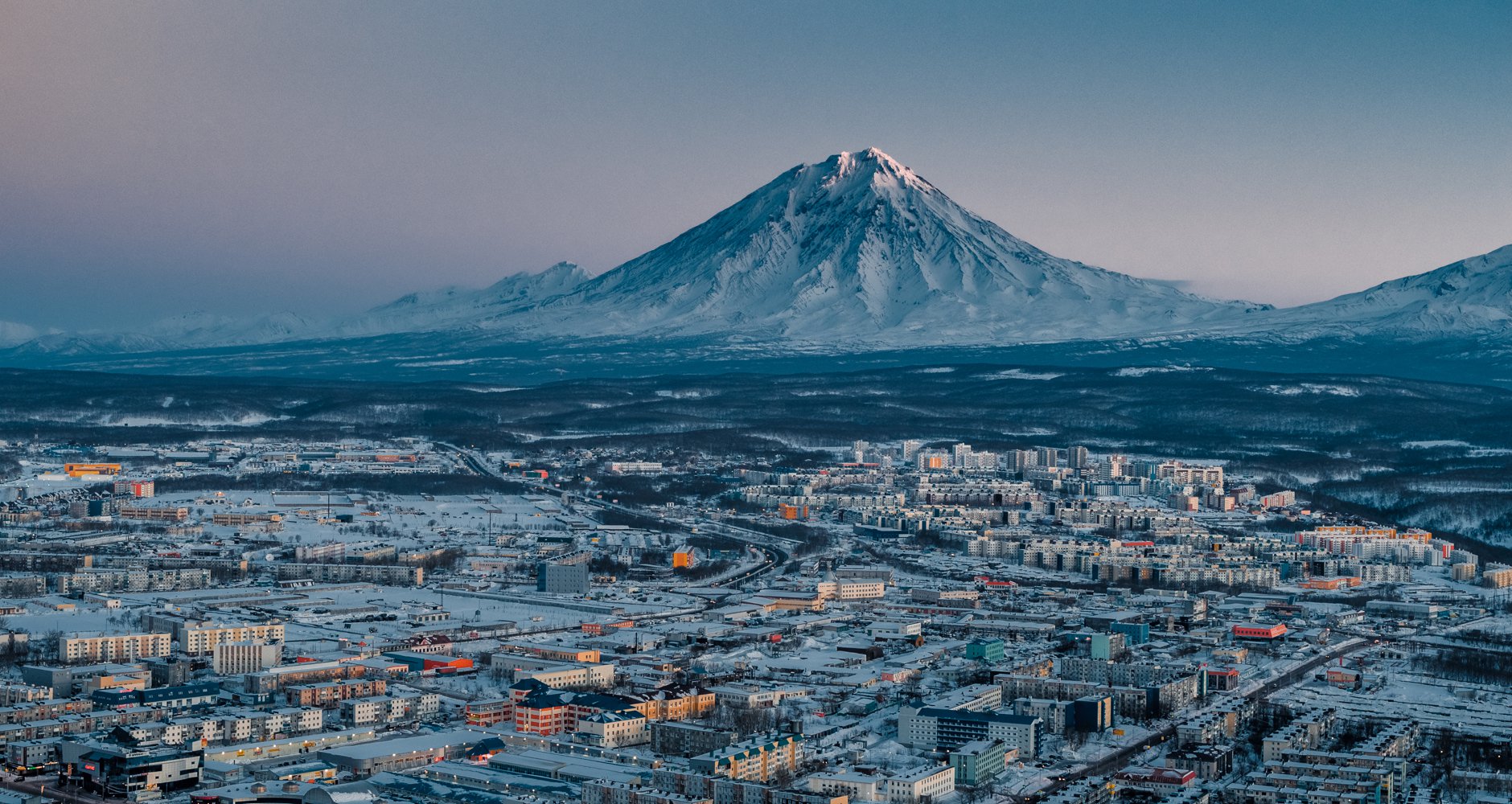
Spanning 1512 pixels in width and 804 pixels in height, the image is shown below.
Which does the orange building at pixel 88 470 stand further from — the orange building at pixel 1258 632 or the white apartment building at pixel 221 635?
the orange building at pixel 1258 632

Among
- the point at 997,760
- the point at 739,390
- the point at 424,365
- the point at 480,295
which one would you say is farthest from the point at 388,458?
the point at 480,295

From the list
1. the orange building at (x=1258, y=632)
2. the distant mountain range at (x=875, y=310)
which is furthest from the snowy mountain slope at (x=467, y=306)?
the orange building at (x=1258, y=632)

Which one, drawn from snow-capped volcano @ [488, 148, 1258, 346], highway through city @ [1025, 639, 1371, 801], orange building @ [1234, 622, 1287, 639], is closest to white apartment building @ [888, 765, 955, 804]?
highway through city @ [1025, 639, 1371, 801]

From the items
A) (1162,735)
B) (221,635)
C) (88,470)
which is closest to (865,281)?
(88,470)

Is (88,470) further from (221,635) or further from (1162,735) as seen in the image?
(1162,735)

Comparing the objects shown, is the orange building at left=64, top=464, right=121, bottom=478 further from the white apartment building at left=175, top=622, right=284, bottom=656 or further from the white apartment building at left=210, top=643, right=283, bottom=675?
the white apartment building at left=210, top=643, right=283, bottom=675

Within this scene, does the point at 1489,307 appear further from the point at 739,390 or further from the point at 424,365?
the point at 424,365
